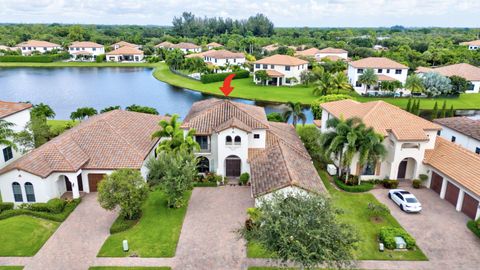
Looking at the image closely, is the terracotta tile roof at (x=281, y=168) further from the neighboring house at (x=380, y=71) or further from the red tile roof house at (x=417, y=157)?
the neighboring house at (x=380, y=71)

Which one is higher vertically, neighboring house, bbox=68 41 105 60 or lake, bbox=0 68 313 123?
neighboring house, bbox=68 41 105 60

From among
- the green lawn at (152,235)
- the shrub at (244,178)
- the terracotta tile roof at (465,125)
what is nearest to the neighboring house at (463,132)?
the terracotta tile roof at (465,125)

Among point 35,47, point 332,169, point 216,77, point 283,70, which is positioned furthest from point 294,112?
point 35,47

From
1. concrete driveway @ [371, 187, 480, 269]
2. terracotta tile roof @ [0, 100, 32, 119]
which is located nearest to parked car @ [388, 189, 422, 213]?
concrete driveway @ [371, 187, 480, 269]

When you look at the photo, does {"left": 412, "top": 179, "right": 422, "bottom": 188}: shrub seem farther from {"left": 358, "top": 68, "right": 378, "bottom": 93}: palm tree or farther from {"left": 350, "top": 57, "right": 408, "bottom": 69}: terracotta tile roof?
{"left": 350, "top": 57, "right": 408, "bottom": 69}: terracotta tile roof

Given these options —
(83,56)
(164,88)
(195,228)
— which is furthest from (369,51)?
(195,228)
